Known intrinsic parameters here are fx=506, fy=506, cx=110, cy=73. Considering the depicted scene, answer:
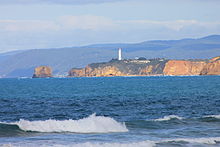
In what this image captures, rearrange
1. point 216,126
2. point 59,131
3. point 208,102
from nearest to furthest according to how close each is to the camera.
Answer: point 59,131, point 216,126, point 208,102

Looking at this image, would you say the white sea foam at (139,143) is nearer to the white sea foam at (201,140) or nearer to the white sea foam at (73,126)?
the white sea foam at (201,140)

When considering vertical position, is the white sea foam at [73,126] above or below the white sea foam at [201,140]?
above

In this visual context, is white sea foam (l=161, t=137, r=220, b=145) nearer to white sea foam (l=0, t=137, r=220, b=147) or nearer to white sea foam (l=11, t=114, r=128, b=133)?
white sea foam (l=0, t=137, r=220, b=147)

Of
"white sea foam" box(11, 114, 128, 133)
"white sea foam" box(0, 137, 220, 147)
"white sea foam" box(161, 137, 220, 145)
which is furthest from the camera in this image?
"white sea foam" box(11, 114, 128, 133)

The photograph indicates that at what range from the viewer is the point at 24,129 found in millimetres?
33219

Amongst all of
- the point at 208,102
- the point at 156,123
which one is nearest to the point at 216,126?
the point at 156,123

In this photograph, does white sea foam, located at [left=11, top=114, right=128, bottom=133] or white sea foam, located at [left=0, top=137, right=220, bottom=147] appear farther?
white sea foam, located at [left=11, top=114, right=128, bottom=133]

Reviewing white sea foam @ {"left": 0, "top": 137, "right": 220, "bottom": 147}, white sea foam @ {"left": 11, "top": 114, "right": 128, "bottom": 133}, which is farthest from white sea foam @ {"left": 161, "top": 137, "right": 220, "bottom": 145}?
white sea foam @ {"left": 11, "top": 114, "right": 128, "bottom": 133}

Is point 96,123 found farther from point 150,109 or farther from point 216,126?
point 150,109

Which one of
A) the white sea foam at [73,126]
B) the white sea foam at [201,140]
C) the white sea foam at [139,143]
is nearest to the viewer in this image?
the white sea foam at [139,143]

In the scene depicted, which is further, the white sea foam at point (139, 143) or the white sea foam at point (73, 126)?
the white sea foam at point (73, 126)

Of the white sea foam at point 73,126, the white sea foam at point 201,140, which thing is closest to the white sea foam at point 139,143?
the white sea foam at point 201,140

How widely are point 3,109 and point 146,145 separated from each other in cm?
2732

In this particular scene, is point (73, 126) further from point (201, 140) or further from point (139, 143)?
point (201, 140)
